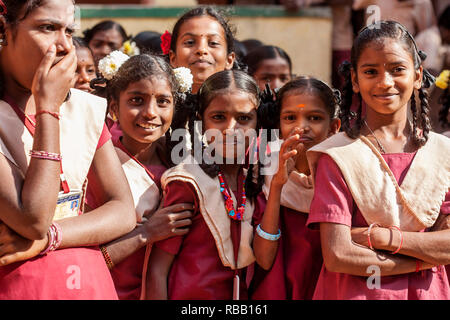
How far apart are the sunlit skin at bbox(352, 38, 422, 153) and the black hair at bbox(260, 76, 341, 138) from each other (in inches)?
17.5

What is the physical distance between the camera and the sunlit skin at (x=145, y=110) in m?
3.02

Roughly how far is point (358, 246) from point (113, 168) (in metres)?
1.04

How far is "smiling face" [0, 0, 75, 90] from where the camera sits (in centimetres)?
209

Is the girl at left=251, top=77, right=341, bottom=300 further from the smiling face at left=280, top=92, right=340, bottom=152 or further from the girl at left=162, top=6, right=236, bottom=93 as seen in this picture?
the girl at left=162, top=6, right=236, bottom=93

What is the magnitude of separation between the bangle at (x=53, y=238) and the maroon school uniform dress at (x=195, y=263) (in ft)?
2.72

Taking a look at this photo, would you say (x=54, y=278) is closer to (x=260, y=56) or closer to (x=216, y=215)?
(x=216, y=215)

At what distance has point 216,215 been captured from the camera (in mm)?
2801

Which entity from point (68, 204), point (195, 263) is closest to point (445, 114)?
point (195, 263)

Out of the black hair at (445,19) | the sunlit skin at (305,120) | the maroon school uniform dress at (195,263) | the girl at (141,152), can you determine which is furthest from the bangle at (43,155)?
the black hair at (445,19)

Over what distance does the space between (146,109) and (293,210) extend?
91 centimetres

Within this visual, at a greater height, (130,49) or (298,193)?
(130,49)

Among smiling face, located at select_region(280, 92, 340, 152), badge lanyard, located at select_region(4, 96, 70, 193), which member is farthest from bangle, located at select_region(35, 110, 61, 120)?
smiling face, located at select_region(280, 92, 340, 152)

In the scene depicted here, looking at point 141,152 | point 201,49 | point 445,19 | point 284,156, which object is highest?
point 445,19

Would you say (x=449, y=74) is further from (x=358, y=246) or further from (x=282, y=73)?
(x=358, y=246)
